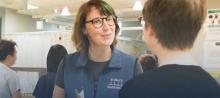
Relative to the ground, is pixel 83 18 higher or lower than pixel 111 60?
higher

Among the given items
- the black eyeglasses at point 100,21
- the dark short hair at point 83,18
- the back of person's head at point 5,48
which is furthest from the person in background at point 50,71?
the black eyeglasses at point 100,21

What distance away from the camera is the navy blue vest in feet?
5.24

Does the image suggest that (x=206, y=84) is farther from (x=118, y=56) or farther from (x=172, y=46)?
(x=118, y=56)

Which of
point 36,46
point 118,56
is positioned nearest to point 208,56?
point 118,56

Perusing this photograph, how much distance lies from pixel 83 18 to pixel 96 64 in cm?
25

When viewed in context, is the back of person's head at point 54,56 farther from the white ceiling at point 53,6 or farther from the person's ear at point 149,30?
the white ceiling at point 53,6

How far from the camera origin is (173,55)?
39.4 inches

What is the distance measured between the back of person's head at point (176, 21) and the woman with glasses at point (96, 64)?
630 millimetres

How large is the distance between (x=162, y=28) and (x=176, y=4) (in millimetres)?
83

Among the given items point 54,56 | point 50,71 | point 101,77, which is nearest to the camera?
point 101,77

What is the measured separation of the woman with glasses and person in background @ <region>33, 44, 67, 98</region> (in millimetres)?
887

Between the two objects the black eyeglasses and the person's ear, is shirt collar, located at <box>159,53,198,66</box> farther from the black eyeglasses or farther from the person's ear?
the black eyeglasses

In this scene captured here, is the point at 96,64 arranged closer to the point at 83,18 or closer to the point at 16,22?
the point at 83,18

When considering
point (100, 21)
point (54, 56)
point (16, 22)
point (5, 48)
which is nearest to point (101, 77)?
point (100, 21)
